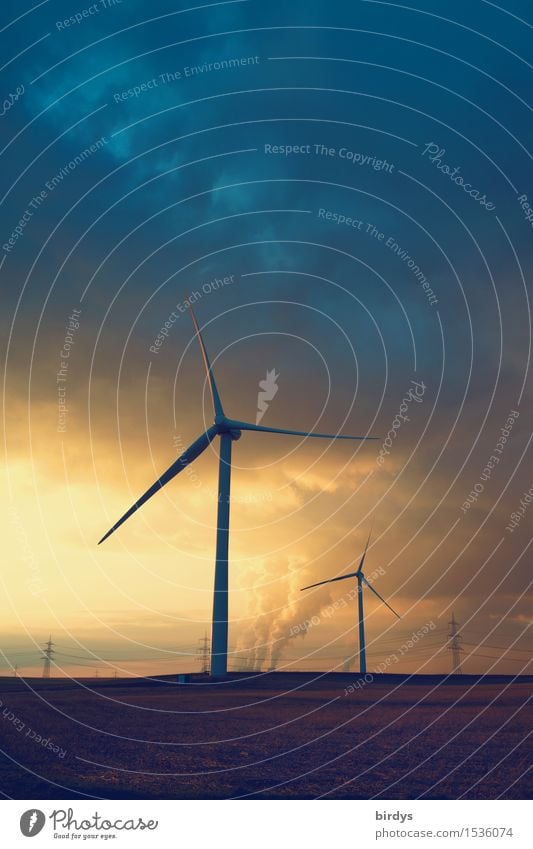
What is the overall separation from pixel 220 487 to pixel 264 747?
61138 millimetres

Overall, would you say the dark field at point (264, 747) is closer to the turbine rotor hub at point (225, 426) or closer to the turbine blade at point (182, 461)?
the turbine blade at point (182, 461)

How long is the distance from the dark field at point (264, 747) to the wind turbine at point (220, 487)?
2213 cm

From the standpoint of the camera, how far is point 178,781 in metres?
29.9

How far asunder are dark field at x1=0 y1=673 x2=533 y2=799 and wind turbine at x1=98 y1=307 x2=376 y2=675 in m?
22.1

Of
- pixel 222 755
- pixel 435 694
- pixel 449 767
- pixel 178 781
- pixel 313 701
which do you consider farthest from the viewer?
pixel 435 694

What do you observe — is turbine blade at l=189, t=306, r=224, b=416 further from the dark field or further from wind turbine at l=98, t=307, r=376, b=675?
the dark field

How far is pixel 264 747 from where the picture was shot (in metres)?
38.7

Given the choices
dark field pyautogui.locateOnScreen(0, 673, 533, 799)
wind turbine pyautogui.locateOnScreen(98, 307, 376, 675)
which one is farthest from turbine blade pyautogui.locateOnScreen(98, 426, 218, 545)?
dark field pyautogui.locateOnScreen(0, 673, 533, 799)

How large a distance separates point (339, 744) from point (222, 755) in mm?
7298

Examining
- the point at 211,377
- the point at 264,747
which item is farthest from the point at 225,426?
the point at 264,747

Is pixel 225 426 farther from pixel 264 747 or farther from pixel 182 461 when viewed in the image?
pixel 264 747

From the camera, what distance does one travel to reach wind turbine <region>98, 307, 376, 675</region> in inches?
3652
